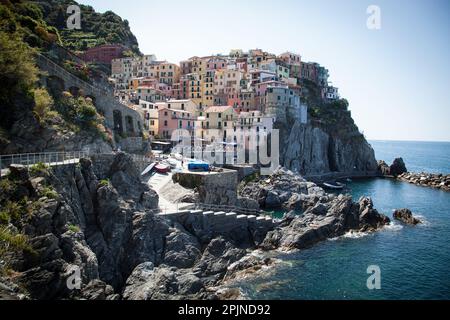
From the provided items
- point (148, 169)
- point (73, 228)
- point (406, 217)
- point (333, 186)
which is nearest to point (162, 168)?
point (148, 169)

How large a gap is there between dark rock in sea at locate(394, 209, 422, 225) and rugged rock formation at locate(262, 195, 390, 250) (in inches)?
162

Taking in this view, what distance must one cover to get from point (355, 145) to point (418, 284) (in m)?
81.1

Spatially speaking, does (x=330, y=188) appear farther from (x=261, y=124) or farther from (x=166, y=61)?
(x=166, y=61)

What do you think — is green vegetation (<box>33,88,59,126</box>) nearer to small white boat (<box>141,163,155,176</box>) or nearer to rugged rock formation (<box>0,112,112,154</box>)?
rugged rock formation (<box>0,112,112,154</box>)

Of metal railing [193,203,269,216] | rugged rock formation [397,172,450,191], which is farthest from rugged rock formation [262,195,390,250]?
rugged rock formation [397,172,450,191]

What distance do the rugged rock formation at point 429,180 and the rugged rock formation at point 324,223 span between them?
4778 cm

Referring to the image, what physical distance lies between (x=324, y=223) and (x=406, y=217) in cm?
1731

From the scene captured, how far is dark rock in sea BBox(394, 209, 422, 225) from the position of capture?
2154 inches

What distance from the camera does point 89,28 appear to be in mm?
130500

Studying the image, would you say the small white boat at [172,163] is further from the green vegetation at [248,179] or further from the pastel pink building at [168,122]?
the pastel pink building at [168,122]

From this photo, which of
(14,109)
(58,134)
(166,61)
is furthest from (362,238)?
(166,61)

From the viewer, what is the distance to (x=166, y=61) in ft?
379

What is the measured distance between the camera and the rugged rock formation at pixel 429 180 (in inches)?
3593

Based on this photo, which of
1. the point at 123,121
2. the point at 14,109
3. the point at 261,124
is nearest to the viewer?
the point at 14,109
